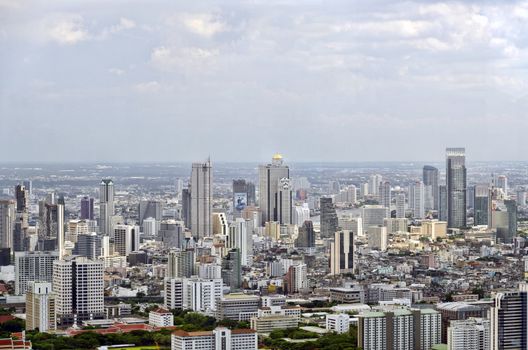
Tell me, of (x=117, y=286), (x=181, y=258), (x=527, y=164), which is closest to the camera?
(x=117, y=286)

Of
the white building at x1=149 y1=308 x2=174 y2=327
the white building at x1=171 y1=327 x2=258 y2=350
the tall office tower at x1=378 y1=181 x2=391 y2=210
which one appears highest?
the tall office tower at x1=378 y1=181 x2=391 y2=210

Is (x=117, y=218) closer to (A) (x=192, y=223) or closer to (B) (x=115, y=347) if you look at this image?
(A) (x=192, y=223)

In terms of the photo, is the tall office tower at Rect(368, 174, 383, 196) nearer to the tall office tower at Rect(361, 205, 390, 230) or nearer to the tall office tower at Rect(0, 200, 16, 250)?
the tall office tower at Rect(361, 205, 390, 230)

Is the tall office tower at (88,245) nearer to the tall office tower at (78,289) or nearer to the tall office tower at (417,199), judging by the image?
the tall office tower at (78,289)

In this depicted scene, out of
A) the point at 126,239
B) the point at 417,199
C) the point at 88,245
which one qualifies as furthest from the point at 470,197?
the point at 88,245

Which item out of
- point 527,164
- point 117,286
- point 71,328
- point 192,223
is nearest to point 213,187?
point 192,223

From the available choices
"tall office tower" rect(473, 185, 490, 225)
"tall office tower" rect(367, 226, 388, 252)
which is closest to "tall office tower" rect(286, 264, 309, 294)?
"tall office tower" rect(367, 226, 388, 252)
